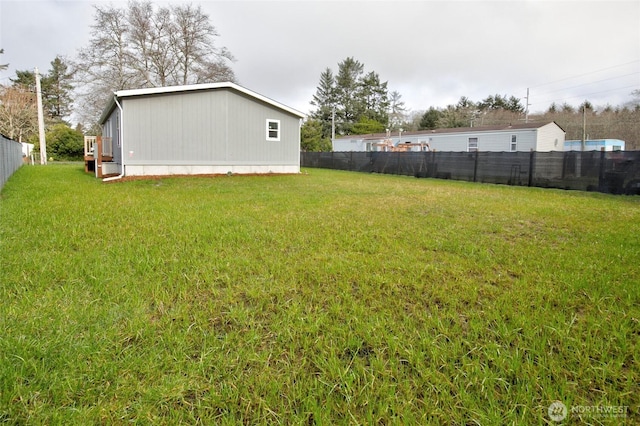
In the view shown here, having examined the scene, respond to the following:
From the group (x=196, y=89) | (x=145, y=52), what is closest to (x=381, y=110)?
(x=145, y=52)

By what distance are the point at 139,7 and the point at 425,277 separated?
27.3 metres

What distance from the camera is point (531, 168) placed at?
37.2 ft

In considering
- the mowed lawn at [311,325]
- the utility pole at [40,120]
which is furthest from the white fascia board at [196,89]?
the utility pole at [40,120]

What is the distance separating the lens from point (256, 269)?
2.89 m

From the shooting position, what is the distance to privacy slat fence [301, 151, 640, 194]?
941cm

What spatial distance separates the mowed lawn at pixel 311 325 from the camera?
1430mm

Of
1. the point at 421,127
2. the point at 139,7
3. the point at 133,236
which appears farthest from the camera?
the point at 421,127

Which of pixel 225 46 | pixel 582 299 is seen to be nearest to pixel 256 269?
pixel 582 299

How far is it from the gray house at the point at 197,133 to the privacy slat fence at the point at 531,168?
542cm

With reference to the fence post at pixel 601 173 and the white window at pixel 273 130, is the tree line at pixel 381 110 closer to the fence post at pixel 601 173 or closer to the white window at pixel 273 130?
the white window at pixel 273 130

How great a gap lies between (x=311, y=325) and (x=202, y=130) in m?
11.4

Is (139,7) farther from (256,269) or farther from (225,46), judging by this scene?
(256,269)

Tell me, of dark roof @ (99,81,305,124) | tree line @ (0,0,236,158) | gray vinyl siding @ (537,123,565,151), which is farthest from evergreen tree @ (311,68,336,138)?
dark roof @ (99,81,305,124)

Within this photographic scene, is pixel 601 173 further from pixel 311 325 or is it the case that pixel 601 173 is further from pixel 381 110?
pixel 381 110
